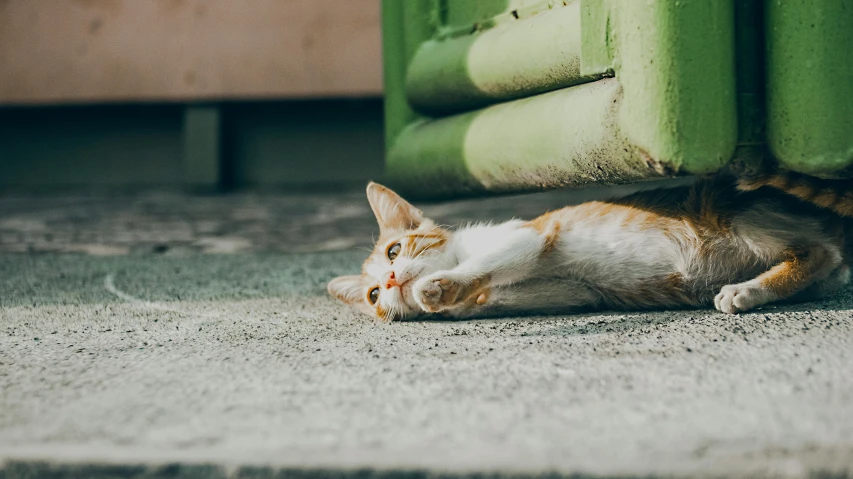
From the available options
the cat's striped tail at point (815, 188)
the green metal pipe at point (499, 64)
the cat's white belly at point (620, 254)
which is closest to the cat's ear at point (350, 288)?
the cat's white belly at point (620, 254)

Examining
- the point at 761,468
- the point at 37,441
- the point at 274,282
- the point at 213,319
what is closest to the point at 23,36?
the point at 274,282

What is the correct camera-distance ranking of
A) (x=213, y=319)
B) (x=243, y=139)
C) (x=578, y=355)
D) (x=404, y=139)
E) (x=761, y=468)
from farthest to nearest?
(x=243, y=139) < (x=404, y=139) < (x=213, y=319) < (x=578, y=355) < (x=761, y=468)

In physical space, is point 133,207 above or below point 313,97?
below

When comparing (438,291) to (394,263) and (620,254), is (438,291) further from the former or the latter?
(620,254)

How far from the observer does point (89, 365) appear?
4.32 feet

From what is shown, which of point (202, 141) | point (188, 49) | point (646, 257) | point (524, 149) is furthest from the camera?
point (202, 141)

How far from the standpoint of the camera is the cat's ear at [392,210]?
202cm

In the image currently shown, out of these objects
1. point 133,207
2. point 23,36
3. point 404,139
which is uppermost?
point 23,36

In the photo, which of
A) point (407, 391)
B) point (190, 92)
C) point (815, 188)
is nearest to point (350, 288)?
point (407, 391)

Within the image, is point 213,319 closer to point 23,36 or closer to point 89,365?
point 89,365

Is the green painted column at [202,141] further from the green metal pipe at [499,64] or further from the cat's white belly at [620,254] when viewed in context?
the cat's white belly at [620,254]

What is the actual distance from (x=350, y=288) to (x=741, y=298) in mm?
866

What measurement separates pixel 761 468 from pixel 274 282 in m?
1.64

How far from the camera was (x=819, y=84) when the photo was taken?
143cm
